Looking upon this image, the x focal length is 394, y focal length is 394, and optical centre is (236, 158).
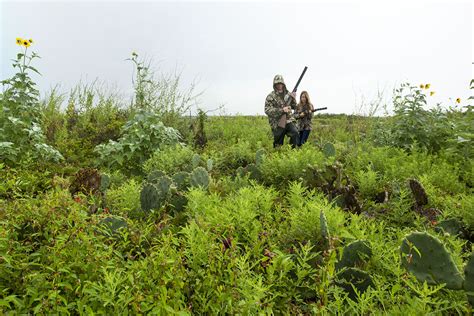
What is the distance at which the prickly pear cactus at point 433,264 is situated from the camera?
208 cm

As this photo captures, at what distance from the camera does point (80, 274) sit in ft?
7.38

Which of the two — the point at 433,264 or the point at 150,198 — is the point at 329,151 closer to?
the point at 150,198

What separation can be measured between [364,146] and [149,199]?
15.7 ft

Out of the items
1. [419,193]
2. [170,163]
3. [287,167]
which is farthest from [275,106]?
[419,193]

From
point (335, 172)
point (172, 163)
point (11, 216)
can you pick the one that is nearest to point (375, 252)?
point (335, 172)

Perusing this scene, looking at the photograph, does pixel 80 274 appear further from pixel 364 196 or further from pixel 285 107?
pixel 285 107

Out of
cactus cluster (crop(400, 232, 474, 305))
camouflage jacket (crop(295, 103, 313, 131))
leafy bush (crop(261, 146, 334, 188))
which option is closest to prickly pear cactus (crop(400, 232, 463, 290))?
cactus cluster (crop(400, 232, 474, 305))

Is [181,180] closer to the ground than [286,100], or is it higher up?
closer to the ground

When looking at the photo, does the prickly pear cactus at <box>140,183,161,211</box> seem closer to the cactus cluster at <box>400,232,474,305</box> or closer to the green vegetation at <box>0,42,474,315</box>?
the green vegetation at <box>0,42,474,315</box>

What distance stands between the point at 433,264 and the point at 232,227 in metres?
1.12

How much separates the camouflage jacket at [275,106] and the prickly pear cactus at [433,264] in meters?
6.80

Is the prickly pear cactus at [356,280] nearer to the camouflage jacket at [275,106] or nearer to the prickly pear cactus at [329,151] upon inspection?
the prickly pear cactus at [329,151]

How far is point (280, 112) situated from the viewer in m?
8.91

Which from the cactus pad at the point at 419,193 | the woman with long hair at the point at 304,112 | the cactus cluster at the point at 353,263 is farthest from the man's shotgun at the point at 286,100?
the cactus cluster at the point at 353,263
